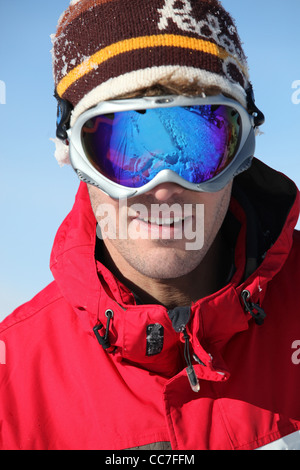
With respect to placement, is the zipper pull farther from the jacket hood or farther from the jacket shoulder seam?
the jacket shoulder seam

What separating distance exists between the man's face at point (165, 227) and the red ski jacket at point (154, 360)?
0.54 ft

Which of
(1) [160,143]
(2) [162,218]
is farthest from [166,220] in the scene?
(1) [160,143]

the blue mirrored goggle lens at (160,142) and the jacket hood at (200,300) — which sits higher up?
the blue mirrored goggle lens at (160,142)

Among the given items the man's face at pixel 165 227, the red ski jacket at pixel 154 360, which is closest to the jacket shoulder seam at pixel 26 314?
the red ski jacket at pixel 154 360

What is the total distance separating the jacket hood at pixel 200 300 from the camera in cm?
243

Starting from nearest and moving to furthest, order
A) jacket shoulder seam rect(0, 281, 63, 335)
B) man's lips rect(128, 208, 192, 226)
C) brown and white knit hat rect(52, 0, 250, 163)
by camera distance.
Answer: brown and white knit hat rect(52, 0, 250, 163)
man's lips rect(128, 208, 192, 226)
jacket shoulder seam rect(0, 281, 63, 335)

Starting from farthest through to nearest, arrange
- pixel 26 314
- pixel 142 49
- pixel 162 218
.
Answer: pixel 26 314, pixel 162 218, pixel 142 49

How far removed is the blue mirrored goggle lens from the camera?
93.5 inches

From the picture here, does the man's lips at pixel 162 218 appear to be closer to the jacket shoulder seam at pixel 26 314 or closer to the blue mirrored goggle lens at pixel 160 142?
the blue mirrored goggle lens at pixel 160 142

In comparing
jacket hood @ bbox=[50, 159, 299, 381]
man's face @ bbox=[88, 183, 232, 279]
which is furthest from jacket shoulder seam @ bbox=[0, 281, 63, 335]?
man's face @ bbox=[88, 183, 232, 279]

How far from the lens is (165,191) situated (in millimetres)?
2461

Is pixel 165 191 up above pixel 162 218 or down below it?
above

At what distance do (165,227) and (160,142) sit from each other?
0.36 m

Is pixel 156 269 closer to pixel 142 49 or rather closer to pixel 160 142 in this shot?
pixel 160 142
